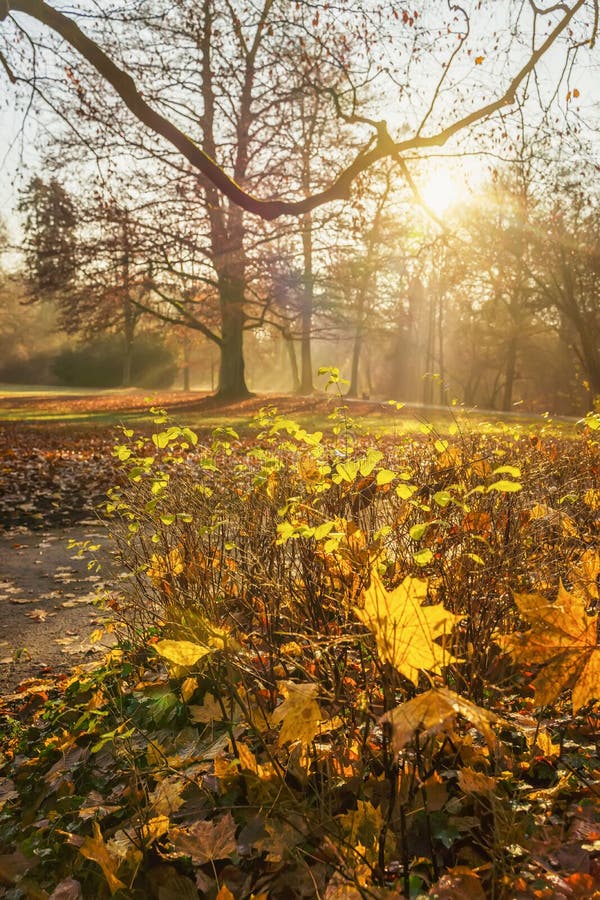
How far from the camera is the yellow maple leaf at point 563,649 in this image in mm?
1457

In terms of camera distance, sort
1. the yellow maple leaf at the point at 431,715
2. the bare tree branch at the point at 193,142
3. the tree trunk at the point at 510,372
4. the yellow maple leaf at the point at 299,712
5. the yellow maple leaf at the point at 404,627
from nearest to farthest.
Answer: the yellow maple leaf at the point at 431,715, the yellow maple leaf at the point at 404,627, the yellow maple leaf at the point at 299,712, the bare tree branch at the point at 193,142, the tree trunk at the point at 510,372

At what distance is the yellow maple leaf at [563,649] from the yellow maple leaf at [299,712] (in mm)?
473

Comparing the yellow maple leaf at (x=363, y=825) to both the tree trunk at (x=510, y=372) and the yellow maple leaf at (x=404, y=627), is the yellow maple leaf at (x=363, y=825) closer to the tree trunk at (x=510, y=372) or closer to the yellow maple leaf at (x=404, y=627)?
the yellow maple leaf at (x=404, y=627)

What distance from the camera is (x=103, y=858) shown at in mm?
1746

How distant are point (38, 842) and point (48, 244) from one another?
65.8 ft

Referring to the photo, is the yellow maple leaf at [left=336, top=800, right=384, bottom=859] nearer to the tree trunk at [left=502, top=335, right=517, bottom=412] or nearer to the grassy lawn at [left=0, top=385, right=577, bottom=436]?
the grassy lawn at [left=0, top=385, right=577, bottom=436]

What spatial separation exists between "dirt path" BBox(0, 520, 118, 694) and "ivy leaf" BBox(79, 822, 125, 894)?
1646 millimetres

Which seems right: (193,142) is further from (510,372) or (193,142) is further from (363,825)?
(510,372)

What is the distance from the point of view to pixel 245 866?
69.3 inches

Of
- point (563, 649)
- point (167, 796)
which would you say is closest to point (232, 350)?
point (167, 796)

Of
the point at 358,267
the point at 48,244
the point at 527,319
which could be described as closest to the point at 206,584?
the point at 48,244

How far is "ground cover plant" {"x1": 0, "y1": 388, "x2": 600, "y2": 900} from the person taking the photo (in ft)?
4.85

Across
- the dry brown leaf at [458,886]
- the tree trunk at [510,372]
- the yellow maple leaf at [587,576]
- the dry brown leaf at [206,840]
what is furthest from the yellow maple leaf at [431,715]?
the tree trunk at [510,372]

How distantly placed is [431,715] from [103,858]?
1.15 meters
